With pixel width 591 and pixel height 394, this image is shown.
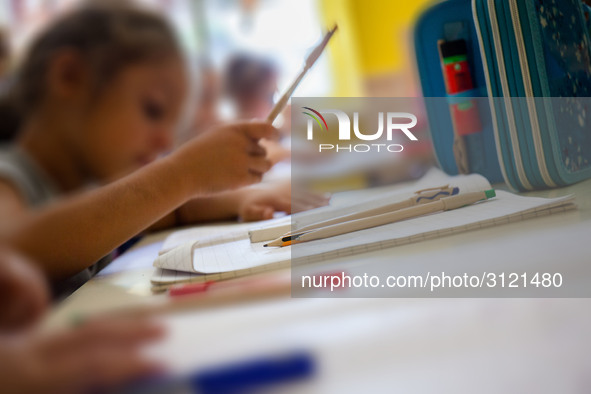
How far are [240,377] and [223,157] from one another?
0.70 ft

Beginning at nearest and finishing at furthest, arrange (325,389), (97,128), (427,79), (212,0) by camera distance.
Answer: (325,389), (427,79), (97,128), (212,0)

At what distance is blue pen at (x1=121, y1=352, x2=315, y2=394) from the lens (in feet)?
0.30

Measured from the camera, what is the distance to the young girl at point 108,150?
249mm

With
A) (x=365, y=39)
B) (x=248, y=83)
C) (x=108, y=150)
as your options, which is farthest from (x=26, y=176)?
(x=365, y=39)

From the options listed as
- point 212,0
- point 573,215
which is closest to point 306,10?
point 212,0

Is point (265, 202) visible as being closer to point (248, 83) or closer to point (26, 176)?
point (26, 176)

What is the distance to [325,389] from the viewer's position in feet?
0.31

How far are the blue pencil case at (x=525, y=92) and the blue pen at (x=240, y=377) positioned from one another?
0.74 feet

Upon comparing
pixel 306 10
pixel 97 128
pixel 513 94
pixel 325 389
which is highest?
pixel 306 10

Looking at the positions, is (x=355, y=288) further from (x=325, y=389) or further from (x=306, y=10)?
(x=306, y=10)

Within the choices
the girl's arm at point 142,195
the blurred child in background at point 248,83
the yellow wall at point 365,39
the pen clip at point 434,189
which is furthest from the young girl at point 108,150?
the yellow wall at point 365,39

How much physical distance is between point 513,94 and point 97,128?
20.3 inches

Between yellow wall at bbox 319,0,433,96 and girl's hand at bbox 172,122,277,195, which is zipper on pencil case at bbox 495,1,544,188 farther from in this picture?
yellow wall at bbox 319,0,433,96

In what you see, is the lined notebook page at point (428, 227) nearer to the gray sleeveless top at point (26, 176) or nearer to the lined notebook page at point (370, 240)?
the lined notebook page at point (370, 240)
